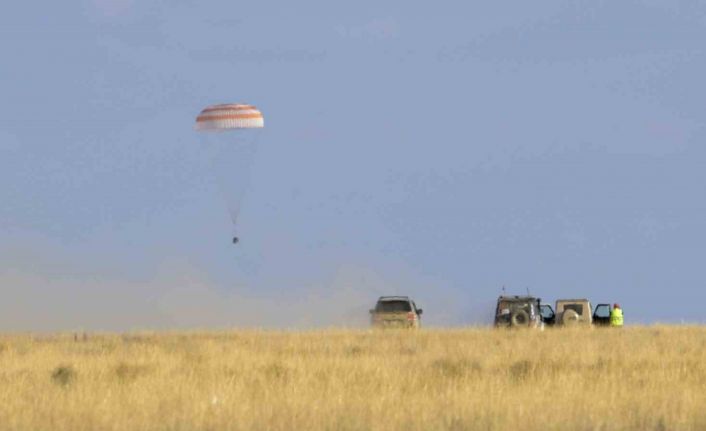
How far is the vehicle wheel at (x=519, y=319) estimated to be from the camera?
4694 cm

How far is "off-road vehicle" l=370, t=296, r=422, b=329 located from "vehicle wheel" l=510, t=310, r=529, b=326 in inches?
115

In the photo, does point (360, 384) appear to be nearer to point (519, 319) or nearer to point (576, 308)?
point (519, 319)

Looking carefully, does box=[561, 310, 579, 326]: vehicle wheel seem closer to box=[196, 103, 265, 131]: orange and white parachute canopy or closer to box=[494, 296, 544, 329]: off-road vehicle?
box=[494, 296, 544, 329]: off-road vehicle

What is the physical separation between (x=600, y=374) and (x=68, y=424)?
1180 cm

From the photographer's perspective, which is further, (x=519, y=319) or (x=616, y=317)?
(x=616, y=317)

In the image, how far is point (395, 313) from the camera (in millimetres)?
46812

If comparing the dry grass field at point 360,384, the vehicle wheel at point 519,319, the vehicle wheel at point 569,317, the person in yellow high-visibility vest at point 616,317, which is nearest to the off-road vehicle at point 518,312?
the vehicle wheel at point 519,319

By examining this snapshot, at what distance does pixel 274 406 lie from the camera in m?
19.0

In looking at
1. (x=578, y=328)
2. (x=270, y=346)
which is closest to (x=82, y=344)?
(x=270, y=346)

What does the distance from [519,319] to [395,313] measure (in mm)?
3861

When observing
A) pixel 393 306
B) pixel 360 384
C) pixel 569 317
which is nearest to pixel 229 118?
pixel 393 306

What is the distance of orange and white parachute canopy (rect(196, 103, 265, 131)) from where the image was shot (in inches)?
1705

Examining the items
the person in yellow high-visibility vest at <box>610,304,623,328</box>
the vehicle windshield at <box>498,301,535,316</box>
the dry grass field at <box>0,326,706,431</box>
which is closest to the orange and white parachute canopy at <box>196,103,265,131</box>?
the dry grass field at <box>0,326,706,431</box>

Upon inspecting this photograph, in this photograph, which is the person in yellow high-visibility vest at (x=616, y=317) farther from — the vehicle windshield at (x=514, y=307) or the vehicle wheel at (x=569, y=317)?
the vehicle windshield at (x=514, y=307)
